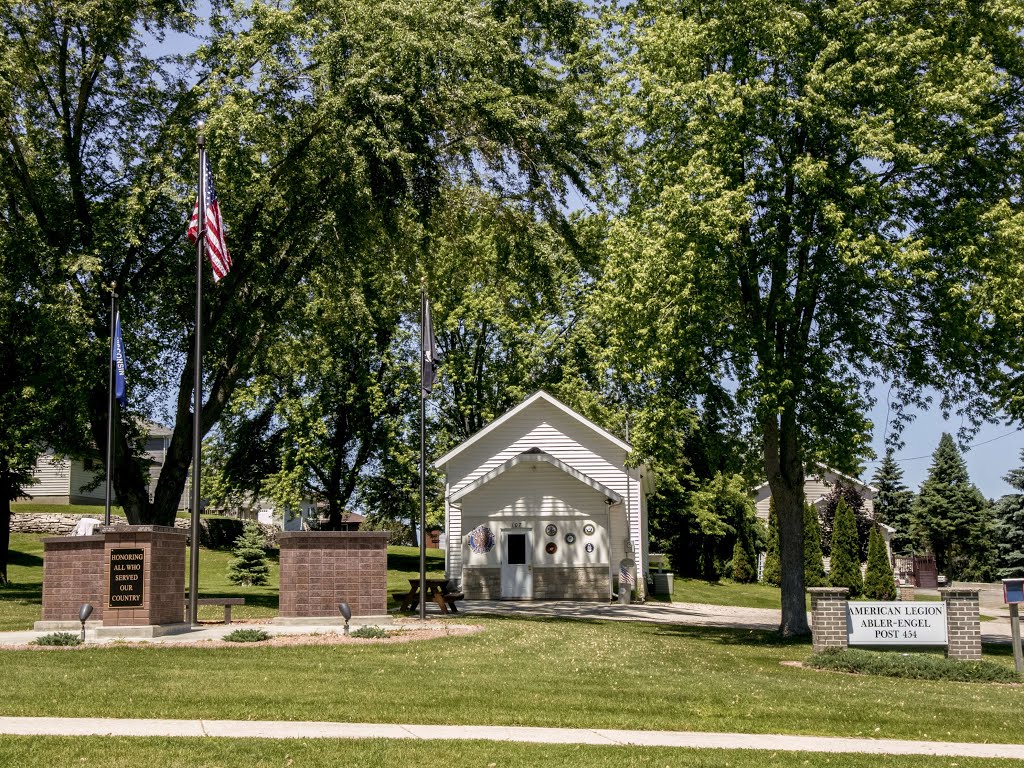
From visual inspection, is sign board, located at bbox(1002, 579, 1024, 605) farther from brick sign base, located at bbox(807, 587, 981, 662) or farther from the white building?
the white building

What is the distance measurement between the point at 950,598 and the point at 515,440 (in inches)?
771

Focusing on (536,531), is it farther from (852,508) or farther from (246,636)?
(852,508)

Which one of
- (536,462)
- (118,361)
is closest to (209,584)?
(536,462)

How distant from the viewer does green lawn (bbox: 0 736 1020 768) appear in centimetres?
871

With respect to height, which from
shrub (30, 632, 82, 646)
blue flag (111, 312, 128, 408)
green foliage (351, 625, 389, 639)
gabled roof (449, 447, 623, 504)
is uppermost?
blue flag (111, 312, 128, 408)

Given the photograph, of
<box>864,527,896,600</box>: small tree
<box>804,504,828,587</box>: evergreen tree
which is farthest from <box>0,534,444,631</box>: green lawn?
<box>864,527,896,600</box>: small tree

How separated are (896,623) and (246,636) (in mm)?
10838

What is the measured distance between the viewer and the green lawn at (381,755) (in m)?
8.71

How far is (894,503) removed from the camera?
6956 cm

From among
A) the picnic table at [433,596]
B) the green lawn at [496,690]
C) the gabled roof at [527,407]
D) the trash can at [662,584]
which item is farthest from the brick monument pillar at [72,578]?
the trash can at [662,584]

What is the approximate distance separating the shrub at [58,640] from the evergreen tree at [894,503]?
56732 mm

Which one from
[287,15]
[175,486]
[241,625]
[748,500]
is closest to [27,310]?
[175,486]

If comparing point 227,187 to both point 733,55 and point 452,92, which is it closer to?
point 452,92

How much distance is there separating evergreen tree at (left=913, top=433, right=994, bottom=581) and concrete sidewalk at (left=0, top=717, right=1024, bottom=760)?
183ft
